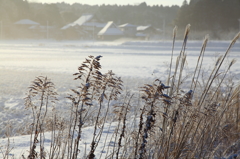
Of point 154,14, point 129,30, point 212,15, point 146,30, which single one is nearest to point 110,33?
point 129,30

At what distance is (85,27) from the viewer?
180 ft

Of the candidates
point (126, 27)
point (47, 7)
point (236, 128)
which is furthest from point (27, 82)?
point (47, 7)

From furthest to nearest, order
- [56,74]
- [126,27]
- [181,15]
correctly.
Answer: [126,27]
[181,15]
[56,74]

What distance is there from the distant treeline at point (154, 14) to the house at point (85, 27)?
3.92 m

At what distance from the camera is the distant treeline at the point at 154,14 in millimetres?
37875

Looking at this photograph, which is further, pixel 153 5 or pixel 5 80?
pixel 153 5

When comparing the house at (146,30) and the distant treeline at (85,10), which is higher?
the distant treeline at (85,10)

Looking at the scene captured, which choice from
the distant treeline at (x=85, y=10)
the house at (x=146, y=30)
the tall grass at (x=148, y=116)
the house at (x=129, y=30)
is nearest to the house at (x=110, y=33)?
the house at (x=129, y=30)

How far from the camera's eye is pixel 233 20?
1491 inches

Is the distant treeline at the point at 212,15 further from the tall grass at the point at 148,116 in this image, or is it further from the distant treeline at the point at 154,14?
the tall grass at the point at 148,116

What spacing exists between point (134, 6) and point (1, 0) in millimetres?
38718

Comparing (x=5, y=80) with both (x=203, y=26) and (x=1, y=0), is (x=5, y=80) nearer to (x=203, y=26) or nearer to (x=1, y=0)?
(x=203, y=26)

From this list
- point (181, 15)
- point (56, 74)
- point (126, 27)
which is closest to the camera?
point (56, 74)

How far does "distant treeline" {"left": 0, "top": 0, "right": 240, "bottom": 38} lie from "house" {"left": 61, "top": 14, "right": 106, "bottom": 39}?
12.8 feet
